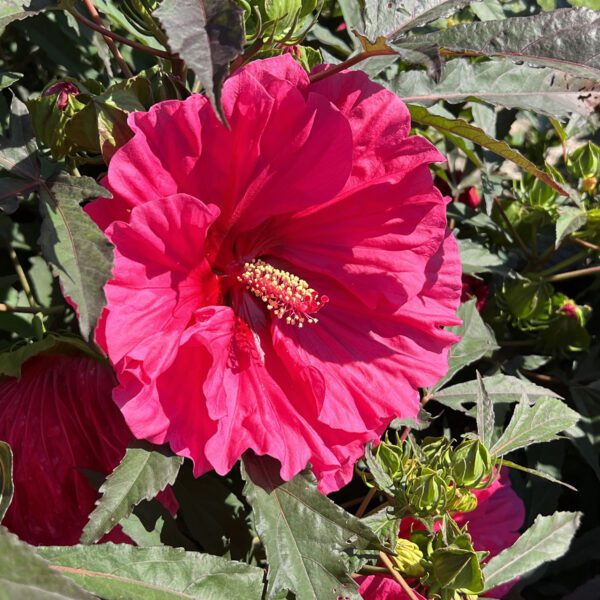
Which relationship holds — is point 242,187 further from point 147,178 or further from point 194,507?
point 194,507

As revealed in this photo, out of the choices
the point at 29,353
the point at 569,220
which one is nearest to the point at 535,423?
the point at 569,220

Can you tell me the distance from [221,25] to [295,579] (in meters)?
0.49

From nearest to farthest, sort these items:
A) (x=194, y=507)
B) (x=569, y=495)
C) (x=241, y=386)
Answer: (x=241, y=386)
(x=194, y=507)
(x=569, y=495)

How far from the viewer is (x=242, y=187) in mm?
844

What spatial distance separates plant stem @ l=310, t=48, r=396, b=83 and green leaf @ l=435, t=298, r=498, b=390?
18.6 inches

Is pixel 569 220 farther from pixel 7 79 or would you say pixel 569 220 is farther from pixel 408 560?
pixel 7 79

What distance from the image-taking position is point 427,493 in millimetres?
881

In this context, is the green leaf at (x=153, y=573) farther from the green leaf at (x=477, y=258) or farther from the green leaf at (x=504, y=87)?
the green leaf at (x=477, y=258)

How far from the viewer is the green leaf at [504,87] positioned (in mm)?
892

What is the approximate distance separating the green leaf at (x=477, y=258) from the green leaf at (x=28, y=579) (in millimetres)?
898

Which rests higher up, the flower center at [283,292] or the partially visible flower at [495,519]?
the flower center at [283,292]

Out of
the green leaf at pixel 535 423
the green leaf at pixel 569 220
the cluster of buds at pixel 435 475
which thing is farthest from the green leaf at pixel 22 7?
the green leaf at pixel 569 220

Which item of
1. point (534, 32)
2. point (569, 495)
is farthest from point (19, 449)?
point (569, 495)

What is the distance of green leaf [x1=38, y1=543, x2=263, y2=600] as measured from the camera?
722mm
